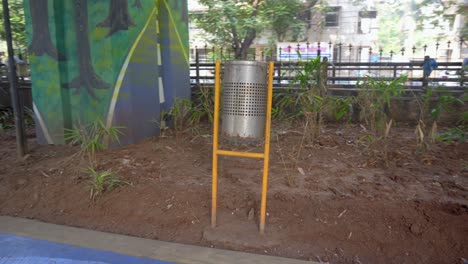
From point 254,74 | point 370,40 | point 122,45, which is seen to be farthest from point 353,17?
point 254,74

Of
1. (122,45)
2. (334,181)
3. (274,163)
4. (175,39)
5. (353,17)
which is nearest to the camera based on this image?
(334,181)

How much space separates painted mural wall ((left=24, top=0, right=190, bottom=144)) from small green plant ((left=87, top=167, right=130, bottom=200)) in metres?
1.77

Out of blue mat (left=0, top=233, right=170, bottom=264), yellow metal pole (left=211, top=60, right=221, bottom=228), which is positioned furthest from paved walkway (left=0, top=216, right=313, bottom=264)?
yellow metal pole (left=211, top=60, right=221, bottom=228)

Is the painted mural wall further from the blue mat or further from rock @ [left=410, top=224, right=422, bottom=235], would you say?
rock @ [left=410, top=224, right=422, bottom=235]

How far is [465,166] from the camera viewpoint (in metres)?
4.77

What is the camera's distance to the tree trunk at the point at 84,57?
600cm

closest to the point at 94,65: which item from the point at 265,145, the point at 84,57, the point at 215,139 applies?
the point at 84,57

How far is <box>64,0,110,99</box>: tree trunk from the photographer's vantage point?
600 cm

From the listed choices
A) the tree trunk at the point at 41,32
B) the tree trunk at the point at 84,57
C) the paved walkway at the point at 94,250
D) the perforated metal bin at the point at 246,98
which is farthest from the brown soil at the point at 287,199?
the tree trunk at the point at 41,32

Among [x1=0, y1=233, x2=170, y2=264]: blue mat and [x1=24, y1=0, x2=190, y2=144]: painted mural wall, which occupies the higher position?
[x1=24, y1=0, x2=190, y2=144]: painted mural wall

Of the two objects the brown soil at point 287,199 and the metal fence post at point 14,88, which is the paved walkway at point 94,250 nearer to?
the brown soil at point 287,199

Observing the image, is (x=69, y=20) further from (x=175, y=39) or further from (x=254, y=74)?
(x=254, y=74)

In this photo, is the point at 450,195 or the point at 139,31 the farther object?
the point at 139,31

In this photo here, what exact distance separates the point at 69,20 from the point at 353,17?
2489 cm
